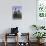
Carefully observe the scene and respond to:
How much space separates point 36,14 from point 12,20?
987 mm

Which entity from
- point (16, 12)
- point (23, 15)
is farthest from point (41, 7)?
point (16, 12)

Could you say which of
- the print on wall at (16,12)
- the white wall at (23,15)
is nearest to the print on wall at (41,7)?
the white wall at (23,15)

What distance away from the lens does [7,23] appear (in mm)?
6574

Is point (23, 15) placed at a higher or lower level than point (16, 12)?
lower

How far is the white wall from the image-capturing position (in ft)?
21.4

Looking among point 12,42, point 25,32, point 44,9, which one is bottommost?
point 12,42

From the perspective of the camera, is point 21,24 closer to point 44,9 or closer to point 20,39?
point 20,39

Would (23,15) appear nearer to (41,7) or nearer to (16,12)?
(16,12)

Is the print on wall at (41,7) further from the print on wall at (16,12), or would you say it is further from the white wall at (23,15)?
the print on wall at (16,12)

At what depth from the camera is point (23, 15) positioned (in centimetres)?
657

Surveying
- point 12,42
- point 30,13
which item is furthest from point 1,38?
point 30,13

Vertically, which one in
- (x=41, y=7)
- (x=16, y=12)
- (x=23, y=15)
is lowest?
(x=23, y=15)

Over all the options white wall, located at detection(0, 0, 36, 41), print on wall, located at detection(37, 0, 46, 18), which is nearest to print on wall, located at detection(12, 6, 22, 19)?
white wall, located at detection(0, 0, 36, 41)

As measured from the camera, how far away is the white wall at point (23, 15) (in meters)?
6.51
